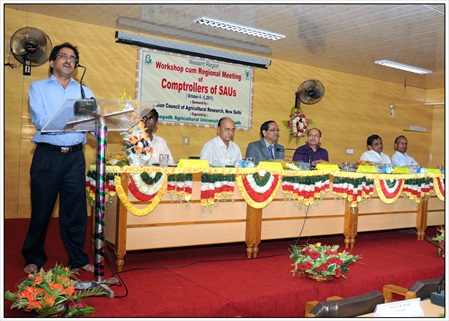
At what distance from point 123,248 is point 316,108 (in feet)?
20.1

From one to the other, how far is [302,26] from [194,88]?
6.32ft

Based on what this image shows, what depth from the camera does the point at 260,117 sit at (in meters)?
8.27

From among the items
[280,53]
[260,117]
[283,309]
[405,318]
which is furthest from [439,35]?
[405,318]

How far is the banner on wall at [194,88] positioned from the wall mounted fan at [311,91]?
3.25 feet

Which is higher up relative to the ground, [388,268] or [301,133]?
[301,133]

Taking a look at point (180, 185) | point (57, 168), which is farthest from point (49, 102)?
point (180, 185)

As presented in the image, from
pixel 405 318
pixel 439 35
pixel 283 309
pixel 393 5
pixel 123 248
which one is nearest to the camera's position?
pixel 405 318

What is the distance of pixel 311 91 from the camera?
27.2 feet

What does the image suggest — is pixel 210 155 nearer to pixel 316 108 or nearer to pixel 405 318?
pixel 405 318

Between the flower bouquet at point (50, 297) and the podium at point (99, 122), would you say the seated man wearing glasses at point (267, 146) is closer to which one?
the podium at point (99, 122)

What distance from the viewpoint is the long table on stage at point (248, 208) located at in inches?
149

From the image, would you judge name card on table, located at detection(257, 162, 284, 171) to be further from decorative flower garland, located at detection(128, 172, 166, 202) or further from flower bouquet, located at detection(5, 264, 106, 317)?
flower bouquet, located at detection(5, 264, 106, 317)

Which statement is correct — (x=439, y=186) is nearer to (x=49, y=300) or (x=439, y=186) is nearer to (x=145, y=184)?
(x=145, y=184)

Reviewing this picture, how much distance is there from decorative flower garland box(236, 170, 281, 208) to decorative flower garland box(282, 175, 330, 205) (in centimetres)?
17
